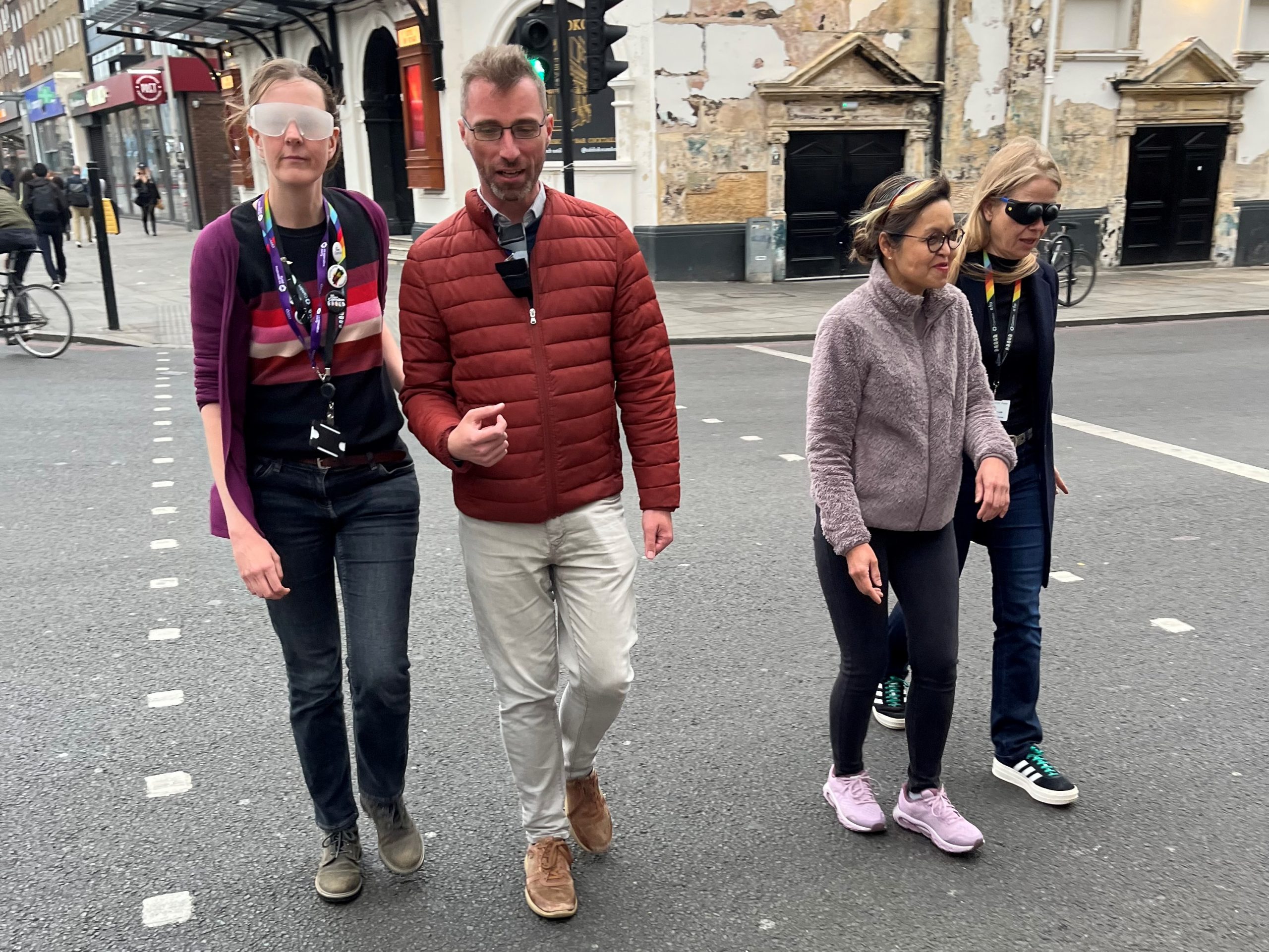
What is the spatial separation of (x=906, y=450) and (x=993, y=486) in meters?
0.26

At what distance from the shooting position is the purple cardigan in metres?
2.38

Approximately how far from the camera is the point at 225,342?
2385mm

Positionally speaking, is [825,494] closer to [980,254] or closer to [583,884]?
[980,254]

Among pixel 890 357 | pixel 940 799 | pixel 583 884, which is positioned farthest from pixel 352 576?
pixel 940 799

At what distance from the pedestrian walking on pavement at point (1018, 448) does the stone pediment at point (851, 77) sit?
1472 cm

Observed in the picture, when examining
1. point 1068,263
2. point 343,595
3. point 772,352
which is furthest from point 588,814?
point 1068,263

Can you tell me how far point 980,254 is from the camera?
3.07 m

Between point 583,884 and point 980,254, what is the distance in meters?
2.00

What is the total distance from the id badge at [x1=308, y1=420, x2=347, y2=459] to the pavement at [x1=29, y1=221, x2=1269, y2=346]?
9902mm

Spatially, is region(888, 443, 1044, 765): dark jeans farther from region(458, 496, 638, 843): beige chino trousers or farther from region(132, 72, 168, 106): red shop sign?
region(132, 72, 168, 106): red shop sign

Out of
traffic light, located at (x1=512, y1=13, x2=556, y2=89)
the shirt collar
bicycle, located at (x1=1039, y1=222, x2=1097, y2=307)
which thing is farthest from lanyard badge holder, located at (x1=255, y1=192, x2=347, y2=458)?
bicycle, located at (x1=1039, y1=222, x2=1097, y2=307)

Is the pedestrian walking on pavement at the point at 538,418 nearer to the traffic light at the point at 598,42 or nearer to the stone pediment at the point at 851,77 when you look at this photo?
the traffic light at the point at 598,42

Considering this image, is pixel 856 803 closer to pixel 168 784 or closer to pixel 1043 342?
pixel 1043 342

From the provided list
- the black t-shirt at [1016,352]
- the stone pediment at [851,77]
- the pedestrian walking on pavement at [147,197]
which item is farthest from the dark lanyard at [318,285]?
the pedestrian walking on pavement at [147,197]
